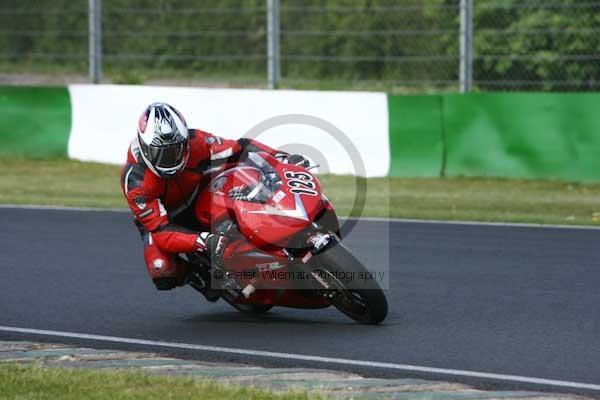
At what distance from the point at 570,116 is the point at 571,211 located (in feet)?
7.37

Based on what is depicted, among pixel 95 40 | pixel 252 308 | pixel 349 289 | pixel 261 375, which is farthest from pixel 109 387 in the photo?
pixel 95 40

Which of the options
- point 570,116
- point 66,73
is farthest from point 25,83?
point 570,116

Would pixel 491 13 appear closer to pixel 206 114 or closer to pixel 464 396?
pixel 206 114

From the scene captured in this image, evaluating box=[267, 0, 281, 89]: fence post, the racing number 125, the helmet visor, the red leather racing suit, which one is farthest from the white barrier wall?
the racing number 125

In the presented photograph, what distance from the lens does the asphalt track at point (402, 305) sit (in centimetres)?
692

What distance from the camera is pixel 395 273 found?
9.93 meters

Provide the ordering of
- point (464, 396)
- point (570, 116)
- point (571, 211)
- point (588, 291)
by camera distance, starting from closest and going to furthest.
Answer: point (464, 396)
point (588, 291)
point (571, 211)
point (570, 116)

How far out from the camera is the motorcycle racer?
747 centimetres

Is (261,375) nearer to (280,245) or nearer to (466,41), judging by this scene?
(280,245)

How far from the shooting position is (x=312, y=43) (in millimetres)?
17609

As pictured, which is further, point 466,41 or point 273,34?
point 273,34

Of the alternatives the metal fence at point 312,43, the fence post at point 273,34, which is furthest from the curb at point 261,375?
the fence post at point 273,34

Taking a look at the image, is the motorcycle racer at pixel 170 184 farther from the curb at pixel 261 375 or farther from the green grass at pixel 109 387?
the green grass at pixel 109 387

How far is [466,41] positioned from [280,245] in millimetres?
10238
